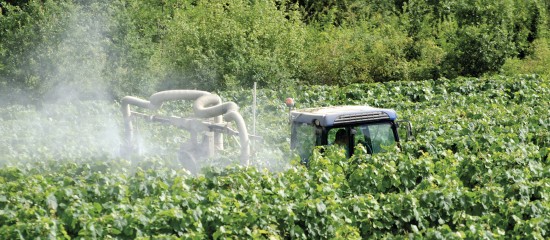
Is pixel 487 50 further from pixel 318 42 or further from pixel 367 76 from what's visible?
pixel 318 42

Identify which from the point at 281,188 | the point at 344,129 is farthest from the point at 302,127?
the point at 281,188

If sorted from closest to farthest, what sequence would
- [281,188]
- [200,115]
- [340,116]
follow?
[281,188] → [200,115] → [340,116]

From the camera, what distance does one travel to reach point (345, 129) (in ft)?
47.8

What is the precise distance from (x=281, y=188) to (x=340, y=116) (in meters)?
2.07

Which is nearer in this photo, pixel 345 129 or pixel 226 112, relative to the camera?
pixel 226 112

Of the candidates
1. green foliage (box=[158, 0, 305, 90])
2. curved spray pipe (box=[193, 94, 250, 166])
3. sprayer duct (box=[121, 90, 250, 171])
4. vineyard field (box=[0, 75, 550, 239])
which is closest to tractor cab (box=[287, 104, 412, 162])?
vineyard field (box=[0, 75, 550, 239])

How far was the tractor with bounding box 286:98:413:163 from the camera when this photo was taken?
14234mm

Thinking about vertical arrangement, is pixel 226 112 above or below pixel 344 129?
above

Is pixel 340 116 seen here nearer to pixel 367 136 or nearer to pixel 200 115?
pixel 367 136

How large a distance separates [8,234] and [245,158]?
3868 mm

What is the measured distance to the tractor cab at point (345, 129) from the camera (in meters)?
14.2

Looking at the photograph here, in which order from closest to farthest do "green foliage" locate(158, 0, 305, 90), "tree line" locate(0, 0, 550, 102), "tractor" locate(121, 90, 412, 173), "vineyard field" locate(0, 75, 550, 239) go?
"vineyard field" locate(0, 75, 550, 239) < "tractor" locate(121, 90, 412, 173) < "tree line" locate(0, 0, 550, 102) < "green foliage" locate(158, 0, 305, 90)

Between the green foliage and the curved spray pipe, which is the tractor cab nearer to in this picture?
the curved spray pipe

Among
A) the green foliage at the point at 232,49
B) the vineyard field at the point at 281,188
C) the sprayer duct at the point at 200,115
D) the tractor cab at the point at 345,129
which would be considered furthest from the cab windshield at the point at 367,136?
the green foliage at the point at 232,49
